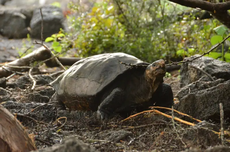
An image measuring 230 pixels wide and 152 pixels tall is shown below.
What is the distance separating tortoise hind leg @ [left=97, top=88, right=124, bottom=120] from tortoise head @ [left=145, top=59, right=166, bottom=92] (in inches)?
13.1

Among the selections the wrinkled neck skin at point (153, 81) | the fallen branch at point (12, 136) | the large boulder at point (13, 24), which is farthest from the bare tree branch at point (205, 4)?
the large boulder at point (13, 24)

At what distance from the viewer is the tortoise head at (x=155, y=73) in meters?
3.03

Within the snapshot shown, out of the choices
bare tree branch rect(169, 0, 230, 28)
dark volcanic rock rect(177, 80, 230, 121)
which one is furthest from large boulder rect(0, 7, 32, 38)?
dark volcanic rock rect(177, 80, 230, 121)

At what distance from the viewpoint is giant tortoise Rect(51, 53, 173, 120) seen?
3.22m

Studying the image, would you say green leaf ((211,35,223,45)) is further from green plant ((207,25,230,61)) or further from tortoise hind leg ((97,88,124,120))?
tortoise hind leg ((97,88,124,120))

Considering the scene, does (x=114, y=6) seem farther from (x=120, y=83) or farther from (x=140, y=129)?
(x=140, y=129)

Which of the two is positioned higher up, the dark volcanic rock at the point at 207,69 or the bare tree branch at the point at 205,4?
the bare tree branch at the point at 205,4

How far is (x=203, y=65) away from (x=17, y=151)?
288cm

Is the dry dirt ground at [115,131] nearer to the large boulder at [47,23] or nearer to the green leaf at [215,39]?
the green leaf at [215,39]

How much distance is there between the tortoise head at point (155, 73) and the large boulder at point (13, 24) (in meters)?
10.8

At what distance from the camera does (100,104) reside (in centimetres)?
332

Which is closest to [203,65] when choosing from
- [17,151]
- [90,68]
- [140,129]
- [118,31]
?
[90,68]

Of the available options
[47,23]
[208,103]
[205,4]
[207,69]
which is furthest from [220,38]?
[47,23]

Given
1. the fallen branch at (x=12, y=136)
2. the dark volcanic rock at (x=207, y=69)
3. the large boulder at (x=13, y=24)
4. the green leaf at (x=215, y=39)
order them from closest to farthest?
the fallen branch at (x=12, y=136)
the dark volcanic rock at (x=207, y=69)
the green leaf at (x=215, y=39)
the large boulder at (x=13, y=24)
